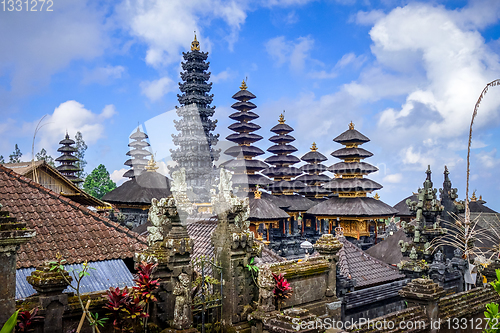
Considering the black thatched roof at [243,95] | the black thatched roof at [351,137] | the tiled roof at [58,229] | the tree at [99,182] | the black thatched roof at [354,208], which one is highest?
the black thatched roof at [243,95]

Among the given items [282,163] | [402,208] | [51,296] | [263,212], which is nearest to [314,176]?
[282,163]

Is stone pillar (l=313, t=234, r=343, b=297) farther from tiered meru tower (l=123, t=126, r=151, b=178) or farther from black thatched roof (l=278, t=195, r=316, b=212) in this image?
tiered meru tower (l=123, t=126, r=151, b=178)

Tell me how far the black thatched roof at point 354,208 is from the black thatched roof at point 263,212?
11.7ft

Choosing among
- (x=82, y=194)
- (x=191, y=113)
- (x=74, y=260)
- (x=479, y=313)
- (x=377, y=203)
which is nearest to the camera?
(x=74, y=260)

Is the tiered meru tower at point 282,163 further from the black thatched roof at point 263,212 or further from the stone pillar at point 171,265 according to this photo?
the stone pillar at point 171,265

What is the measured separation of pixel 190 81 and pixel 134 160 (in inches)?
601

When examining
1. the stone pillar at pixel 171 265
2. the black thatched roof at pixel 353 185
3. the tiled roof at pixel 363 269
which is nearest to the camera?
the stone pillar at pixel 171 265

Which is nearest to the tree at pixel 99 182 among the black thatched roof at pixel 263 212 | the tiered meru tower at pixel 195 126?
the tiered meru tower at pixel 195 126

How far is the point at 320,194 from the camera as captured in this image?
41.4m

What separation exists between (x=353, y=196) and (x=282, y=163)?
967 centimetres

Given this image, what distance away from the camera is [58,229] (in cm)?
981

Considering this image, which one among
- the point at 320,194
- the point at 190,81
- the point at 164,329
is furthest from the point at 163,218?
the point at 320,194

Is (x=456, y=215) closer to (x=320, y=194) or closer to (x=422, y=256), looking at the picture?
(x=422, y=256)

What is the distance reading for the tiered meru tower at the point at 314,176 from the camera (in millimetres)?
41250
